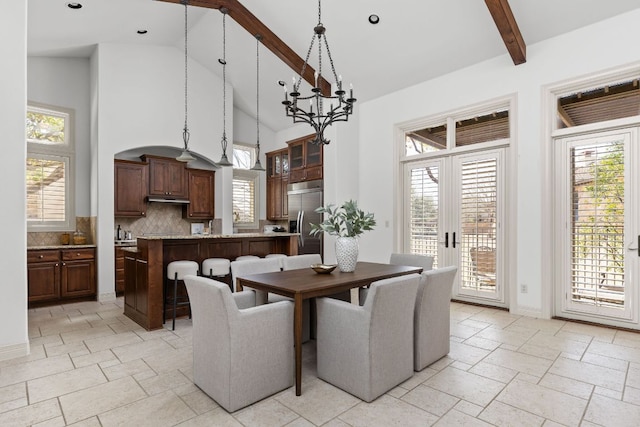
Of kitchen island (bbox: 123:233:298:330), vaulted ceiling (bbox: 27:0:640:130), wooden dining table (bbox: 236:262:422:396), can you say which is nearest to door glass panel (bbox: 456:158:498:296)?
vaulted ceiling (bbox: 27:0:640:130)

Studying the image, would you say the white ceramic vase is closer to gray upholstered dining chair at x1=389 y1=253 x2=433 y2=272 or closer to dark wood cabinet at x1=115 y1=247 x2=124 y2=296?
gray upholstered dining chair at x1=389 y1=253 x2=433 y2=272

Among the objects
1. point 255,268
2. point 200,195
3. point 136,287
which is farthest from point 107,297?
point 255,268

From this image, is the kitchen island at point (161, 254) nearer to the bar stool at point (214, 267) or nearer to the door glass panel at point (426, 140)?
the bar stool at point (214, 267)

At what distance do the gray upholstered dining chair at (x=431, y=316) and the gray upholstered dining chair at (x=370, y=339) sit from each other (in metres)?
0.16

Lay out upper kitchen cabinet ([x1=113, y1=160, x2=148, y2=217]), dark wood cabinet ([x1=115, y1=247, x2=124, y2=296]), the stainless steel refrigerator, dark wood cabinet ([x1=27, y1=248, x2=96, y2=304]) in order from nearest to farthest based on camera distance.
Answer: dark wood cabinet ([x1=27, y1=248, x2=96, y2=304]) < dark wood cabinet ([x1=115, y1=247, x2=124, y2=296]) < upper kitchen cabinet ([x1=113, y1=160, x2=148, y2=217]) < the stainless steel refrigerator

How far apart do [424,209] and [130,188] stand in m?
4.90

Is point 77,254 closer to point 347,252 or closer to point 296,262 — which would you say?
point 296,262

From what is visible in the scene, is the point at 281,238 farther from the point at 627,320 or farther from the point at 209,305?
the point at 627,320

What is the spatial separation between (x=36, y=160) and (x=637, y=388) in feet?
25.3

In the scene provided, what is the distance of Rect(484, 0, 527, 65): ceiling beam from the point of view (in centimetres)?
383

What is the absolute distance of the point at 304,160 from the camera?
7.33 meters

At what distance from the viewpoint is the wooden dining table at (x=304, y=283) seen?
249cm

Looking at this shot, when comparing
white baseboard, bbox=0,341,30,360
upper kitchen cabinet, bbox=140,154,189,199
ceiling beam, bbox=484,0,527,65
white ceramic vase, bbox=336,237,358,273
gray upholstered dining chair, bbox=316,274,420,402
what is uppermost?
ceiling beam, bbox=484,0,527,65

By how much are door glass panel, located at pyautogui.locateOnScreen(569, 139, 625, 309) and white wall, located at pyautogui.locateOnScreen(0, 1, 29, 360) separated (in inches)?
229
